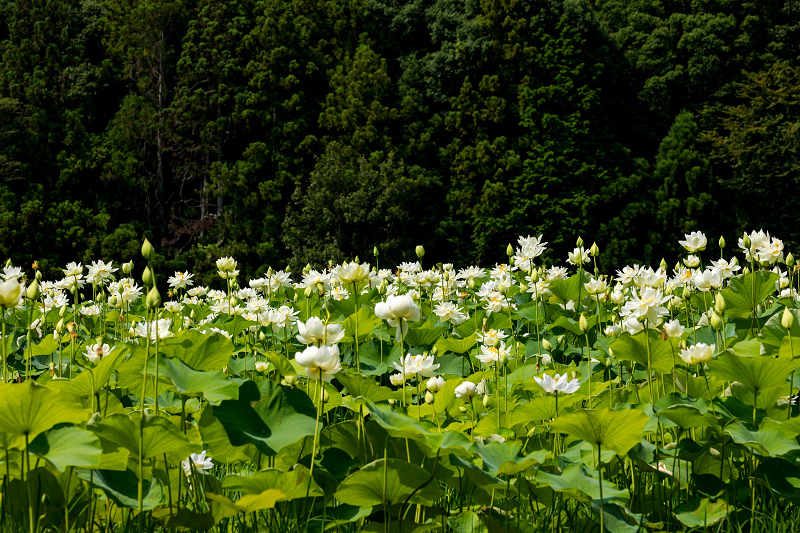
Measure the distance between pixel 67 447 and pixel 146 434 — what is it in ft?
0.37

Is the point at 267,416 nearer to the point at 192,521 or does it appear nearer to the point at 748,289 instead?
the point at 192,521

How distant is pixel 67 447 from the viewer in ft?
3.27

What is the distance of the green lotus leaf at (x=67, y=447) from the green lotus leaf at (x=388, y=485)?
379mm

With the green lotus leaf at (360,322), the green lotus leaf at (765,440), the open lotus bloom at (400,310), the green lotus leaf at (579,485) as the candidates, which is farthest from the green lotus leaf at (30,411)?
the green lotus leaf at (765,440)

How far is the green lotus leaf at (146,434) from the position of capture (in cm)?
104

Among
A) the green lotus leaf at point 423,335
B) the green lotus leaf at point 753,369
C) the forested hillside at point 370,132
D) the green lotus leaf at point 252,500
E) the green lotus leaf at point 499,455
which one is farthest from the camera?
the forested hillside at point 370,132

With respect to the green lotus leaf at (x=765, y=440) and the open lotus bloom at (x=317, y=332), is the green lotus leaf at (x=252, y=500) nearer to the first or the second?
the open lotus bloom at (x=317, y=332)

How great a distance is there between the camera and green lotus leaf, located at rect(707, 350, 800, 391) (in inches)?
55.0

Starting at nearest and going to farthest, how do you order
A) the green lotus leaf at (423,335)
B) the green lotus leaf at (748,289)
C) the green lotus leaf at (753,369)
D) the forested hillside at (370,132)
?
the green lotus leaf at (753,369)
the green lotus leaf at (748,289)
the green lotus leaf at (423,335)
the forested hillside at (370,132)

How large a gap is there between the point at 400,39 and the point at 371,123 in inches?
152

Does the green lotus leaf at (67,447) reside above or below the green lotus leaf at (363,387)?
above

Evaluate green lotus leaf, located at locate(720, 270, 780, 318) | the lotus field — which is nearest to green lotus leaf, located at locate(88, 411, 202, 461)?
the lotus field

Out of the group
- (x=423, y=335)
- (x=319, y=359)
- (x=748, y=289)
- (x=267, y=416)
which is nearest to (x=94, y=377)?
(x=267, y=416)

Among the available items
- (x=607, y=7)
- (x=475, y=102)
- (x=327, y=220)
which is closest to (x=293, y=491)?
(x=327, y=220)
